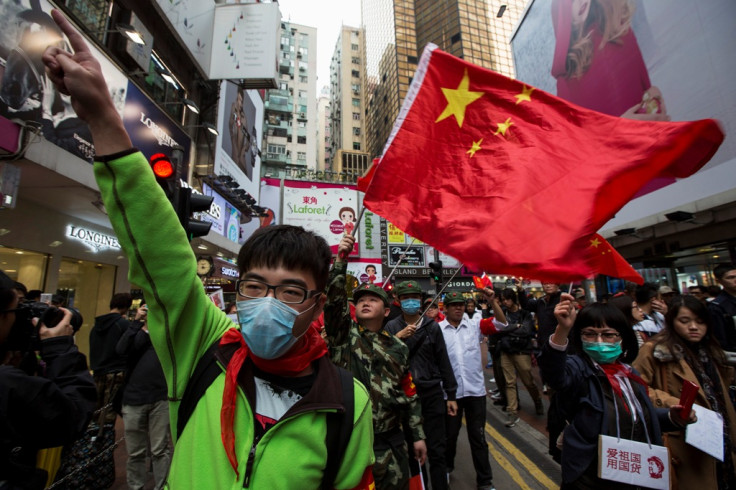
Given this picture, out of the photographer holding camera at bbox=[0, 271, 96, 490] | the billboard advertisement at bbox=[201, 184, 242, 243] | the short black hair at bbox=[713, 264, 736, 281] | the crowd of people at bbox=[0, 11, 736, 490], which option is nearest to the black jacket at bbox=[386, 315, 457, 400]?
the crowd of people at bbox=[0, 11, 736, 490]

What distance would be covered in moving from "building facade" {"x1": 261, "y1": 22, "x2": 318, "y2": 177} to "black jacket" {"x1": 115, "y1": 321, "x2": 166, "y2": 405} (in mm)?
38385

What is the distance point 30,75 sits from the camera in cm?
606

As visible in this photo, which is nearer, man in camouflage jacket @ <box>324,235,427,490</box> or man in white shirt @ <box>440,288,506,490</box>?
man in camouflage jacket @ <box>324,235,427,490</box>

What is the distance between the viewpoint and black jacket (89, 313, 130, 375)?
13.6 feet

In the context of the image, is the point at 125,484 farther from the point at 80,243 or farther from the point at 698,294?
the point at 698,294

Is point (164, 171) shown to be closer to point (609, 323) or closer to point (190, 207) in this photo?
point (190, 207)

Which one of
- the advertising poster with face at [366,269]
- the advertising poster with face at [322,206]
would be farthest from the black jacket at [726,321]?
the advertising poster with face at [366,269]

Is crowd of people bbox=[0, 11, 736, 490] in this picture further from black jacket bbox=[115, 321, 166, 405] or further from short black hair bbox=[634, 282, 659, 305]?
short black hair bbox=[634, 282, 659, 305]

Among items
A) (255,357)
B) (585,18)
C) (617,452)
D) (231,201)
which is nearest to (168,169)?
(255,357)

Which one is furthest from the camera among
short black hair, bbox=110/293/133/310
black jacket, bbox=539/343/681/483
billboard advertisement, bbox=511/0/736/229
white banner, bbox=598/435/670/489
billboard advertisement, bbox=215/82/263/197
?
billboard advertisement, bbox=215/82/263/197

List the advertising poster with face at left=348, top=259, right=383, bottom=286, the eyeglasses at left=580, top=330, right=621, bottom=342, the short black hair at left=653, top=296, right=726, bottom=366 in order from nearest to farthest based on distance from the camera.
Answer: the eyeglasses at left=580, top=330, right=621, bottom=342 → the short black hair at left=653, top=296, right=726, bottom=366 → the advertising poster with face at left=348, top=259, right=383, bottom=286

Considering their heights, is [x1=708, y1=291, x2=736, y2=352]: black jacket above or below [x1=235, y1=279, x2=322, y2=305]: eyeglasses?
below

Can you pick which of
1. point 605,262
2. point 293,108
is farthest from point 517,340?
point 293,108

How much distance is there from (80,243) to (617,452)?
11018 mm
